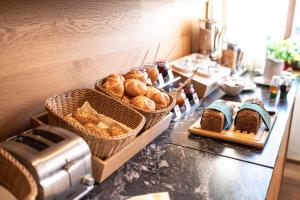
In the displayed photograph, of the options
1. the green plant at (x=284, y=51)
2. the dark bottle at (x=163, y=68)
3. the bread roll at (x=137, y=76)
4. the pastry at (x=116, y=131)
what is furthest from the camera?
the green plant at (x=284, y=51)

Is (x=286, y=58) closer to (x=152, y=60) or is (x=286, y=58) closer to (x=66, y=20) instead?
(x=152, y=60)

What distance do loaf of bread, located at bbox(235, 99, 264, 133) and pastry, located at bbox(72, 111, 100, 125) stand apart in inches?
23.0

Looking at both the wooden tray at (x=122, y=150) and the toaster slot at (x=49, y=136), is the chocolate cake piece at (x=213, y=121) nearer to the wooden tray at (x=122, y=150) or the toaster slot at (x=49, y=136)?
the wooden tray at (x=122, y=150)

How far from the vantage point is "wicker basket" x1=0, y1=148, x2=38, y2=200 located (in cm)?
68

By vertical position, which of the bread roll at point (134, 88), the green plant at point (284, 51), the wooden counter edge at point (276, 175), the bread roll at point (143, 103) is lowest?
the wooden counter edge at point (276, 175)

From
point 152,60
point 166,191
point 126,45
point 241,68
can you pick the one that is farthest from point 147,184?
point 241,68

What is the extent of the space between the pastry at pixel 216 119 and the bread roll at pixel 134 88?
0.28m

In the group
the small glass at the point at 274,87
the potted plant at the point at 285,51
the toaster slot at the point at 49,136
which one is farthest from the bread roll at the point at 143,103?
the potted plant at the point at 285,51

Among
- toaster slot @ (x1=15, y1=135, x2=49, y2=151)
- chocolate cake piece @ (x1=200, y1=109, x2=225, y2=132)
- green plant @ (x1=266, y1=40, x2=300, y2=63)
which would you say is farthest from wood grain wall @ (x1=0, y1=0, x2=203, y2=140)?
green plant @ (x1=266, y1=40, x2=300, y2=63)

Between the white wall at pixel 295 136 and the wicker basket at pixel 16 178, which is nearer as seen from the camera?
the wicker basket at pixel 16 178

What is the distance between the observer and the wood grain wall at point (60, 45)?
1002mm

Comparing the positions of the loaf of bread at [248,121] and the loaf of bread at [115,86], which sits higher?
the loaf of bread at [115,86]

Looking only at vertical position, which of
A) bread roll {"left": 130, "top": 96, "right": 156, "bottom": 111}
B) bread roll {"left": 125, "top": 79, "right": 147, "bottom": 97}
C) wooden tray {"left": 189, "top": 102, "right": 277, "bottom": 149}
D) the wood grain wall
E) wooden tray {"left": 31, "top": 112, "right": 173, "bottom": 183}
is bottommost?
wooden tray {"left": 189, "top": 102, "right": 277, "bottom": 149}

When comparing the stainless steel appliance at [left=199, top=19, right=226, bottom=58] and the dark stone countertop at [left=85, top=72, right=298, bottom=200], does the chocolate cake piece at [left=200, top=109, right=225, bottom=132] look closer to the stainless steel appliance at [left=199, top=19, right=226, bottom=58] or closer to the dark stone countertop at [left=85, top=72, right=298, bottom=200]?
the dark stone countertop at [left=85, top=72, right=298, bottom=200]
